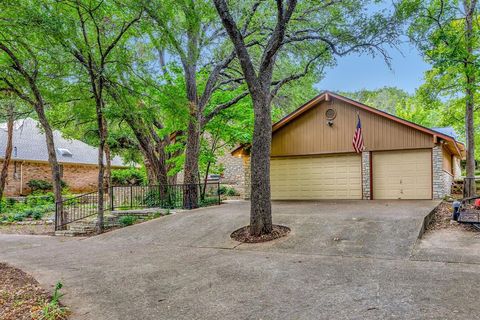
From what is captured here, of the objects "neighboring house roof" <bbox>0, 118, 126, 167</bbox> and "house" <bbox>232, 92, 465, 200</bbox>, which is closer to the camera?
"house" <bbox>232, 92, 465, 200</bbox>

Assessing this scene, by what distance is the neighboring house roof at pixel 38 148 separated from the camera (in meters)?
19.9

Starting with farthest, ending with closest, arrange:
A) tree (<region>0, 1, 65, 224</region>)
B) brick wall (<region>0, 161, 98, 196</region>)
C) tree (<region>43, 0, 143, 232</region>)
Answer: brick wall (<region>0, 161, 98, 196</region>) < tree (<region>0, 1, 65, 224</region>) < tree (<region>43, 0, 143, 232</region>)

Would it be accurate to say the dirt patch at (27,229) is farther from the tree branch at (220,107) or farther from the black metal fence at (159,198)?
the tree branch at (220,107)

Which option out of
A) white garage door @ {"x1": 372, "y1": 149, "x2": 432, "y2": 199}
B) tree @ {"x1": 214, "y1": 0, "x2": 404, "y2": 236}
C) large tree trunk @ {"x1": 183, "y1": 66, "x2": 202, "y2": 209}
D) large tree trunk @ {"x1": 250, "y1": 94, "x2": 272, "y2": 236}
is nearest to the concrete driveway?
large tree trunk @ {"x1": 250, "y1": 94, "x2": 272, "y2": 236}

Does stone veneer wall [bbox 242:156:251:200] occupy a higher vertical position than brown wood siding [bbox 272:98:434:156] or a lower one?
lower

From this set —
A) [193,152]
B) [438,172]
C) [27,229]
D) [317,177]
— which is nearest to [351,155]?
[317,177]

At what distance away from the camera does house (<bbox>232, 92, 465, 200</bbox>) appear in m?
11.9

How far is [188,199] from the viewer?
12.0 m

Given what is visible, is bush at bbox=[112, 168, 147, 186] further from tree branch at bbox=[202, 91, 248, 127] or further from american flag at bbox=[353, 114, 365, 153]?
american flag at bbox=[353, 114, 365, 153]

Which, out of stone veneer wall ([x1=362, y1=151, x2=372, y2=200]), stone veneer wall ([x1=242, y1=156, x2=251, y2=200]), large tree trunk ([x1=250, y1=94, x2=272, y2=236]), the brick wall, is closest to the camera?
large tree trunk ([x1=250, y1=94, x2=272, y2=236])

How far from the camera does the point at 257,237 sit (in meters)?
7.54

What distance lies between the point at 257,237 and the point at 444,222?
473 cm

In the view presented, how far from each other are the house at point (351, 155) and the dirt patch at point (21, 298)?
417 inches

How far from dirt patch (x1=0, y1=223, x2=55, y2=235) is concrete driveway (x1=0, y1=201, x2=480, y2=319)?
207cm
